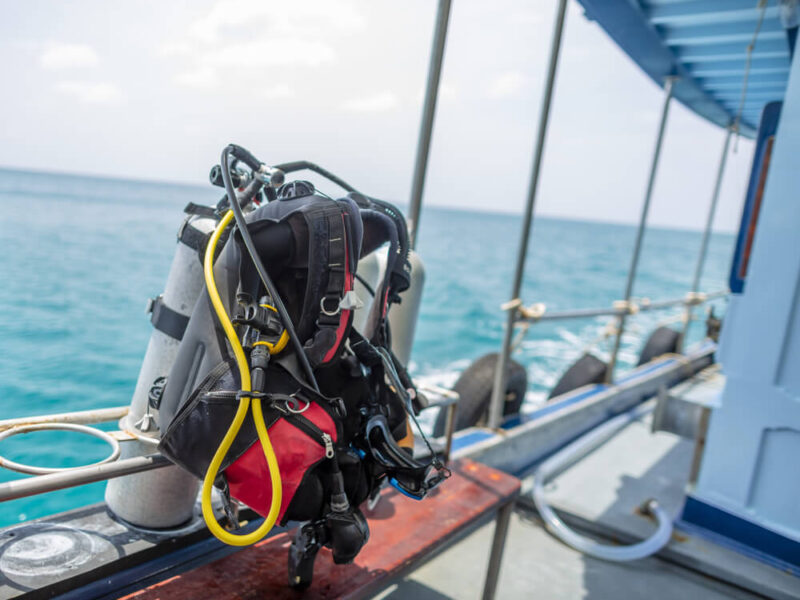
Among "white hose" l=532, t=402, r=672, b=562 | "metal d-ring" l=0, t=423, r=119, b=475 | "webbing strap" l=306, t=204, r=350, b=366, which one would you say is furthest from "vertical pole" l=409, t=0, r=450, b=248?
"white hose" l=532, t=402, r=672, b=562

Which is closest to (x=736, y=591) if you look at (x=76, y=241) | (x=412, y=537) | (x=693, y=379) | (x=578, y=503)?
(x=578, y=503)

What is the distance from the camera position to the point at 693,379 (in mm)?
4750

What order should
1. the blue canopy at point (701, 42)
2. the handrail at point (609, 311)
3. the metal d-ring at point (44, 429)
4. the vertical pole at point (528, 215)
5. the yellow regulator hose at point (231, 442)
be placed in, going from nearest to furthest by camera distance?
1. the yellow regulator hose at point (231, 442)
2. the metal d-ring at point (44, 429)
3. the vertical pole at point (528, 215)
4. the handrail at point (609, 311)
5. the blue canopy at point (701, 42)

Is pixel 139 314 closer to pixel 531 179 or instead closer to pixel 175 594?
pixel 531 179

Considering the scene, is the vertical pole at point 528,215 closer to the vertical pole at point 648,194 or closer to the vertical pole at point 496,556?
the vertical pole at point 496,556

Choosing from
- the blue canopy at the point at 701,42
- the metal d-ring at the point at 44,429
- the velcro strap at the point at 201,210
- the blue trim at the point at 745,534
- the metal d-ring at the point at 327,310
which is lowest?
the blue trim at the point at 745,534

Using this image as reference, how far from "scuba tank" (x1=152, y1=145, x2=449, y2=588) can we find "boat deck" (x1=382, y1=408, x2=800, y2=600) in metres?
0.98

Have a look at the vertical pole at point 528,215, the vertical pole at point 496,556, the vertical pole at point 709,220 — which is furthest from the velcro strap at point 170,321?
the vertical pole at point 709,220

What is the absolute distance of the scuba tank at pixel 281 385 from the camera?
88 centimetres

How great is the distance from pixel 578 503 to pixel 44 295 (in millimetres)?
9630

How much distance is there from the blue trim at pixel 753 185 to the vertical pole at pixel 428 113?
132 centimetres

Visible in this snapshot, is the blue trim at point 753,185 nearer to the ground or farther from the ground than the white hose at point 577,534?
farther from the ground

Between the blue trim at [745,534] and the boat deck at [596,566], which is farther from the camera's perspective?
the blue trim at [745,534]

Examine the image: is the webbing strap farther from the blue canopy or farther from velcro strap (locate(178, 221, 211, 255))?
the blue canopy
